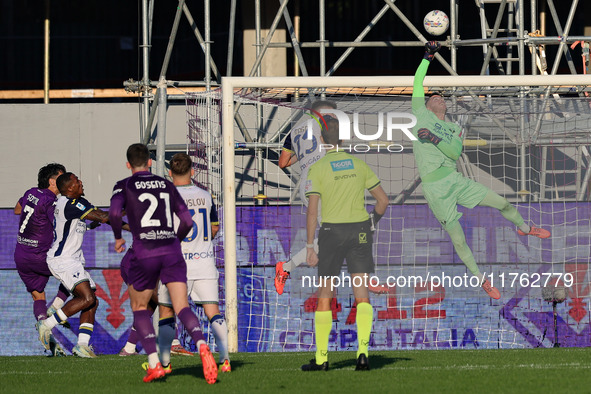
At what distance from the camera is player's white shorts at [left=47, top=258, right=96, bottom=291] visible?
36.1ft

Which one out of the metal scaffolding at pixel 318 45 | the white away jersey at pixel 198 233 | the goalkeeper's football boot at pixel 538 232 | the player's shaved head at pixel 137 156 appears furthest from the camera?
the metal scaffolding at pixel 318 45

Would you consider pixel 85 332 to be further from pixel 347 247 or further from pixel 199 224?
pixel 347 247

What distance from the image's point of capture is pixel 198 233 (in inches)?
340

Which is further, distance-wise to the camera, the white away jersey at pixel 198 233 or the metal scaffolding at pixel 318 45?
the metal scaffolding at pixel 318 45

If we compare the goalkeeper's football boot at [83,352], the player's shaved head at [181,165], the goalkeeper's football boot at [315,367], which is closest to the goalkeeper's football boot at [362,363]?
the goalkeeper's football boot at [315,367]

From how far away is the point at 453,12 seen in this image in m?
15.4

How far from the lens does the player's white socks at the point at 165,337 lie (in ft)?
26.9

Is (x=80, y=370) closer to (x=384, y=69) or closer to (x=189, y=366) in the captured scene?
(x=189, y=366)

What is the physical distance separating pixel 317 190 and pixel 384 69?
12.2 m

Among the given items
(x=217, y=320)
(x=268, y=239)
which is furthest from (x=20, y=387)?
(x=268, y=239)

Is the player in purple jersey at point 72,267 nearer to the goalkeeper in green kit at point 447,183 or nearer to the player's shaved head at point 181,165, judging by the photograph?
the player's shaved head at point 181,165

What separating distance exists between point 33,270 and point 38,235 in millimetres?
372

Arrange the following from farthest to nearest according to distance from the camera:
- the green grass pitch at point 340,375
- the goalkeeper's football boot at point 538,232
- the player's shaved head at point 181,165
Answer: the goalkeeper's football boot at point 538,232 < the player's shaved head at point 181,165 < the green grass pitch at point 340,375

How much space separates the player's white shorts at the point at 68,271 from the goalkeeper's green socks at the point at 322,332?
3.65 metres
